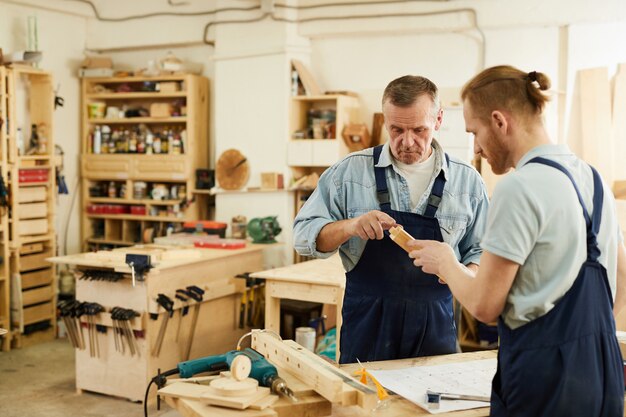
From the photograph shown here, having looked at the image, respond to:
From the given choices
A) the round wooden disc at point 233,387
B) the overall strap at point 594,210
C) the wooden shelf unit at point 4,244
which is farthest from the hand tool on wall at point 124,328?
the overall strap at point 594,210

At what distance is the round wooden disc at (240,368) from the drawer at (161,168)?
5.06 meters

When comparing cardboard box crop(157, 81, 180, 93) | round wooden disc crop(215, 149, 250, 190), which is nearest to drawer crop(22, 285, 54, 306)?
round wooden disc crop(215, 149, 250, 190)

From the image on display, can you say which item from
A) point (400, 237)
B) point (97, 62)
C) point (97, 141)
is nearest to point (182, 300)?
point (97, 141)

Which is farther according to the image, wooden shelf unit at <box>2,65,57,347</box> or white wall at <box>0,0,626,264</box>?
wooden shelf unit at <box>2,65,57,347</box>

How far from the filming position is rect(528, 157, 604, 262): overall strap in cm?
164

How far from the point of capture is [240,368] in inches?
74.2

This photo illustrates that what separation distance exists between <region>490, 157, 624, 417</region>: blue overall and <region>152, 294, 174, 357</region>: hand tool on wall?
336 centimetres

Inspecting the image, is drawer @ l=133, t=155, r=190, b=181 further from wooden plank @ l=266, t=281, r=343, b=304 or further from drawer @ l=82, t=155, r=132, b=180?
wooden plank @ l=266, t=281, r=343, b=304

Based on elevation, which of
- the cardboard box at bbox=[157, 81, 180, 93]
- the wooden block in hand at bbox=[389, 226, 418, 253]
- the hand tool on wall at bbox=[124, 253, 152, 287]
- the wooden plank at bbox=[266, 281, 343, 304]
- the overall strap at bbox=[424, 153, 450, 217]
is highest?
the cardboard box at bbox=[157, 81, 180, 93]

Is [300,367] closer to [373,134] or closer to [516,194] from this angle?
[516,194]

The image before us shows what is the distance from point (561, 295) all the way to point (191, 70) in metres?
5.93

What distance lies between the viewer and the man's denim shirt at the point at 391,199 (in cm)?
257

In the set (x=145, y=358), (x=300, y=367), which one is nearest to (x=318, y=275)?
(x=145, y=358)

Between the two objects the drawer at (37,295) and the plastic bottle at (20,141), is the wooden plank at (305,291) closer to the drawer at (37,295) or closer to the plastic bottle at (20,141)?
the drawer at (37,295)
